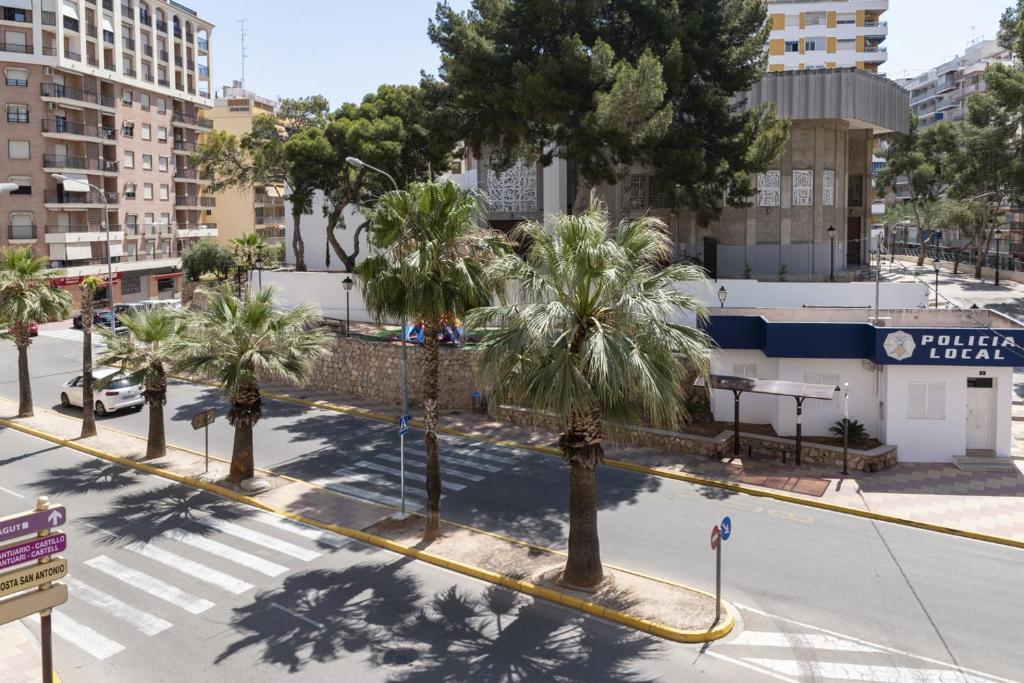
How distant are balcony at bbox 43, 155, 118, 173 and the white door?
58.0 metres

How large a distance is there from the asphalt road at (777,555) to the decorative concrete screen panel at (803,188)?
22315 millimetres

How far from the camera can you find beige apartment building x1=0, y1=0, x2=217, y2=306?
5688 centimetres

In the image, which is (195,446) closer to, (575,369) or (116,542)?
(116,542)

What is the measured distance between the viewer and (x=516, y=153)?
33.9 m

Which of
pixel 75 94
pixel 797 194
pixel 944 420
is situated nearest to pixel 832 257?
pixel 797 194

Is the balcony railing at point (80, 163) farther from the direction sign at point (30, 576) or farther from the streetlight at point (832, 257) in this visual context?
the direction sign at point (30, 576)

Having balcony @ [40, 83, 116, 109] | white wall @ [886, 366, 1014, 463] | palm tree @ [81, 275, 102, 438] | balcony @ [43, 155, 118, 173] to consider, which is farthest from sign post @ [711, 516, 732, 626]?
balcony @ [40, 83, 116, 109]

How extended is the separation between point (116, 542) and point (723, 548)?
12.6m

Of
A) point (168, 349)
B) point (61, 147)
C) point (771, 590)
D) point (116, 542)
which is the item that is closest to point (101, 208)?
→ point (61, 147)

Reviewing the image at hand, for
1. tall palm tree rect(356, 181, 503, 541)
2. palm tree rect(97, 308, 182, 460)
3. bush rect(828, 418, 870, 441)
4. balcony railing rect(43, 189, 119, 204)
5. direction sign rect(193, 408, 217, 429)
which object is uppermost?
balcony railing rect(43, 189, 119, 204)

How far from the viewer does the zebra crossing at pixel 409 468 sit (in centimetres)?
2086

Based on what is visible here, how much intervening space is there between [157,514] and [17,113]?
49.1 meters

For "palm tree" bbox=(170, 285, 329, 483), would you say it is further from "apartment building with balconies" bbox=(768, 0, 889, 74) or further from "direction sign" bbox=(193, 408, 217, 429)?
"apartment building with balconies" bbox=(768, 0, 889, 74)

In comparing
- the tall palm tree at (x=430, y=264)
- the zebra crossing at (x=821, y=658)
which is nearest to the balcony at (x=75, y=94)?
the tall palm tree at (x=430, y=264)
